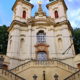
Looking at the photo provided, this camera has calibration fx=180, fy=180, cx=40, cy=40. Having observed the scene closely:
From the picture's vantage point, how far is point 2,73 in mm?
17766

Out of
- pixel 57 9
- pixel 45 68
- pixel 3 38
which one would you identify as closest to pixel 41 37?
pixel 57 9

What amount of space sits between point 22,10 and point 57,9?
6.71 meters

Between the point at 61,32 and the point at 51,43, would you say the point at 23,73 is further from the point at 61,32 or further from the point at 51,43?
the point at 61,32

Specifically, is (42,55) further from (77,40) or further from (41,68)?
(77,40)

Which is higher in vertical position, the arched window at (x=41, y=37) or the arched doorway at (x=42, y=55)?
the arched window at (x=41, y=37)

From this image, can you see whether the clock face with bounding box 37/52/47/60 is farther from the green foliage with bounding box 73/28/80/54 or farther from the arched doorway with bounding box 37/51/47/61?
the green foliage with bounding box 73/28/80/54

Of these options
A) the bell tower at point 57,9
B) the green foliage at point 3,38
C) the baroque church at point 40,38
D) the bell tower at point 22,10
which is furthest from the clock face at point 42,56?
the green foliage at point 3,38

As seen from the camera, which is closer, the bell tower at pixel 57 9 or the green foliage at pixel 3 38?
the bell tower at pixel 57 9

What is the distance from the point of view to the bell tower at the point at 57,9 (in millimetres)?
33050

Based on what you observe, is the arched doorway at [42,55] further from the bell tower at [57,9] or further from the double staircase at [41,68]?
the bell tower at [57,9]

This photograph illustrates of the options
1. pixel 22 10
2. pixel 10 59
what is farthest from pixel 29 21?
pixel 10 59

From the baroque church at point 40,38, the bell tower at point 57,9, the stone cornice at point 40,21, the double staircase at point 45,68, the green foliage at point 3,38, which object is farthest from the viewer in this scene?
the green foliage at point 3,38

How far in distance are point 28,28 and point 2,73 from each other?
47.1 feet

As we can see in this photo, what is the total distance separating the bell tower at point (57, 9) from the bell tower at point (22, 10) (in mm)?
4051
